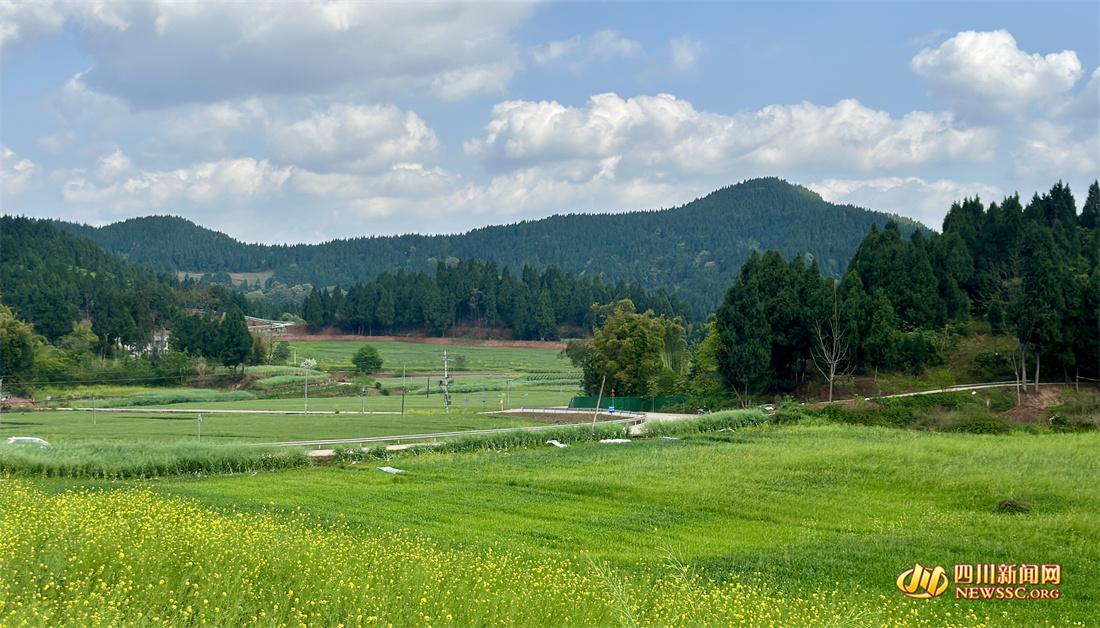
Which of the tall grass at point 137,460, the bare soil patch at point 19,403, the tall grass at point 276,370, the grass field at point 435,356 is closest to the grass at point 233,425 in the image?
the bare soil patch at point 19,403

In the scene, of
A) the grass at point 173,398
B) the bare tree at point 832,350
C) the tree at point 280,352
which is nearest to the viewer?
the bare tree at point 832,350

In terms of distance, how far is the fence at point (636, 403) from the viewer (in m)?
62.8

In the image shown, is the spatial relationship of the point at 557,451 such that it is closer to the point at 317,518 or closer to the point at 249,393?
the point at 317,518

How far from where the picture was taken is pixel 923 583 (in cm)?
1281

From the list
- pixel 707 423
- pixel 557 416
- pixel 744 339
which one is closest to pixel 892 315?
pixel 744 339

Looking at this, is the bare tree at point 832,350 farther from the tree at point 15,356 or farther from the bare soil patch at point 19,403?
the tree at point 15,356

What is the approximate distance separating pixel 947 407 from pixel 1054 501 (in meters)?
26.0

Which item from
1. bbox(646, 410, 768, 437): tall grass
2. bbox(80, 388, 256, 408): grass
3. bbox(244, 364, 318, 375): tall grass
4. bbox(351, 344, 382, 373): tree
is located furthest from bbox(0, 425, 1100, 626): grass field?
bbox(351, 344, 382, 373): tree

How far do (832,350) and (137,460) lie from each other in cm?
4034

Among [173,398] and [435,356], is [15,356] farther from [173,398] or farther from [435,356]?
[435,356]

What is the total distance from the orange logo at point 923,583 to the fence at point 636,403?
4907cm

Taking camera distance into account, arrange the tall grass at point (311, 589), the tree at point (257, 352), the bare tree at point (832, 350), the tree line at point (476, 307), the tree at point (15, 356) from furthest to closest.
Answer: the tree line at point (476, 307), the tree at point (257, 352), the tree at point (15, 356), the bare tree at point (832, 350), the tall grass at point (311, 589)

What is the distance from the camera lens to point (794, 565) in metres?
15.0

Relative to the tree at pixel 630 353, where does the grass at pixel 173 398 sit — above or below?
below
